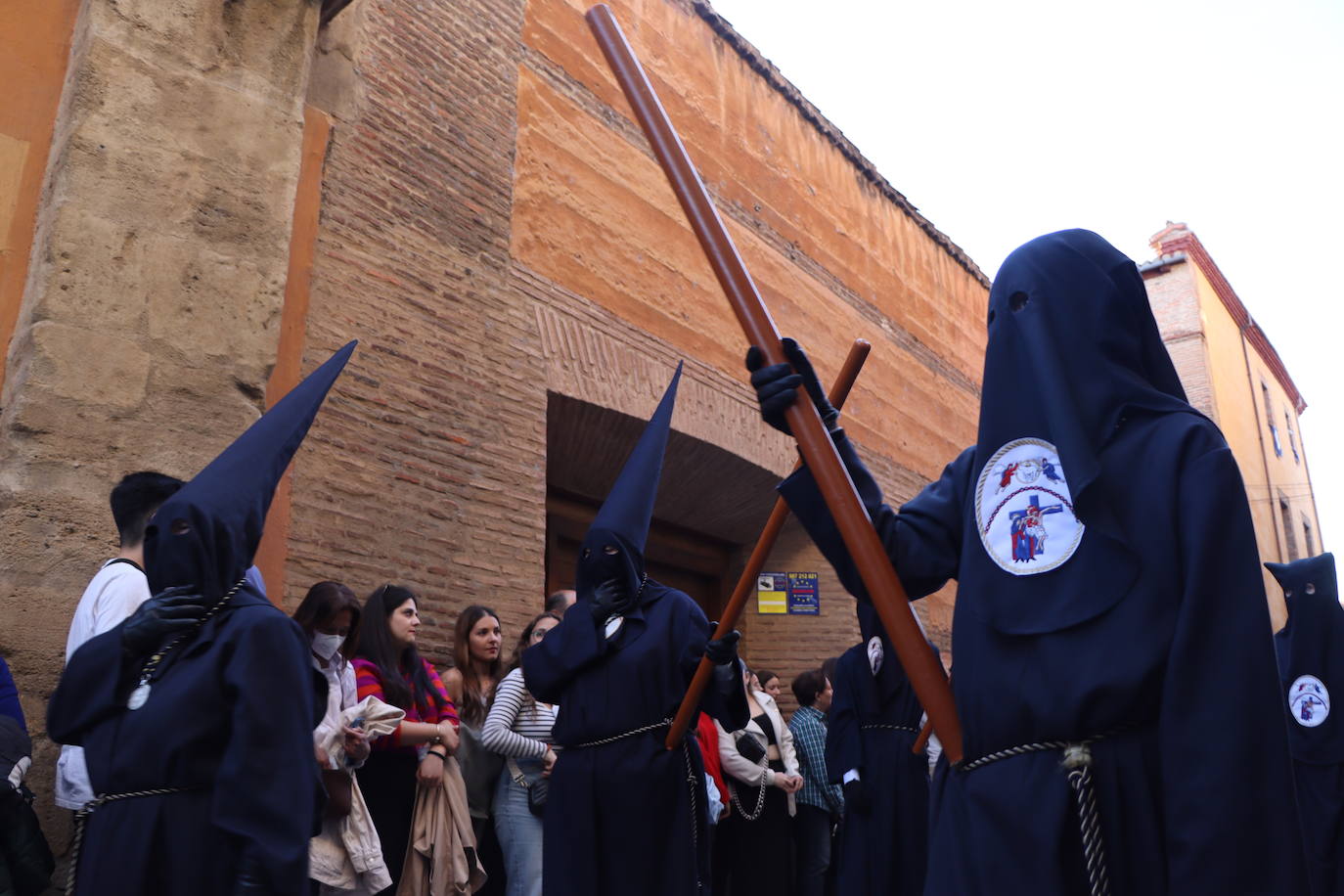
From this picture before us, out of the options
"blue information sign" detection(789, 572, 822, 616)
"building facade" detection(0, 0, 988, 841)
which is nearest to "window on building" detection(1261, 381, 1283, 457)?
"building facade" detection(0, 0, 988, 841)

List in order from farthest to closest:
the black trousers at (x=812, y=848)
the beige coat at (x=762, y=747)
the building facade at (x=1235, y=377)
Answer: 1. the building facade at (x=1235, y=377)
2. the black trousers at (x=812, y=848)
3. the beige coat at (x=762, y=747)

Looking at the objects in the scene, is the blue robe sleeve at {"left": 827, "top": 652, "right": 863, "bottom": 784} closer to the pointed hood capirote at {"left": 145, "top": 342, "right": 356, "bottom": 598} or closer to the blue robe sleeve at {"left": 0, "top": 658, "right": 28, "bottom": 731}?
the pointed hood capirote at {"left": 145, "top": 342, "right": 356, "bottom": 598}

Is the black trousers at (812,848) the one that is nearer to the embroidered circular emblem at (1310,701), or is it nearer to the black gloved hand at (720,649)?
the embroidered circular emblem at (1310,701)

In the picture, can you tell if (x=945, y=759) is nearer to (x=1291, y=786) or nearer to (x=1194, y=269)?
(x=1291, y=786)

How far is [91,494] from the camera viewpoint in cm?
426

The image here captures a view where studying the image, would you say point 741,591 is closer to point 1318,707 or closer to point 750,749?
point 750,749

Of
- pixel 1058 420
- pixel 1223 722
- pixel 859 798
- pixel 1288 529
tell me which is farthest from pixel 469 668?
pixel 1288 529

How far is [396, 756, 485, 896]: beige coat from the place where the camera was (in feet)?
14.8

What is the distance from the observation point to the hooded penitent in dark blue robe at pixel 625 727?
3971 mm

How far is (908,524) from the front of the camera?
84.7 inches

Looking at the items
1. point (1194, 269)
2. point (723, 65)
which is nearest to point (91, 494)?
point (723, 65)

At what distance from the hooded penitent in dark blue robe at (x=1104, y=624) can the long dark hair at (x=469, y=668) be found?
3.66m

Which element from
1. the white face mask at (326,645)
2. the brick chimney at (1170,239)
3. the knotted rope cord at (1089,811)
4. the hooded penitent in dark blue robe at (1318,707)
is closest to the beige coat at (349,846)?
the white face mask at (326,645)

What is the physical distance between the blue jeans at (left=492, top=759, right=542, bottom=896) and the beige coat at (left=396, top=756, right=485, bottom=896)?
19 cm
